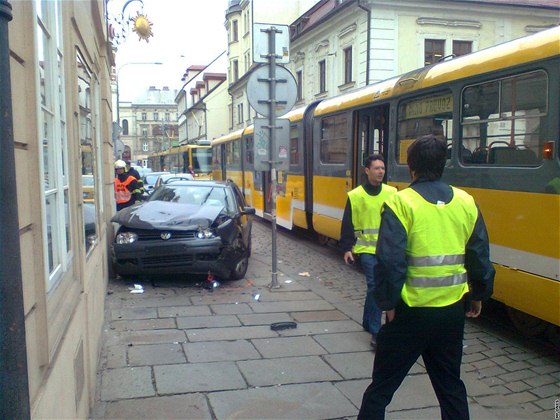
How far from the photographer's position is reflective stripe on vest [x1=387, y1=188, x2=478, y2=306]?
2.96m

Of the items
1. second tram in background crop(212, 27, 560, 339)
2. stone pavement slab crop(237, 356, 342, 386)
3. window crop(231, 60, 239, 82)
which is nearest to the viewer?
stone pavement slab crop(237, 356, 342, 386)

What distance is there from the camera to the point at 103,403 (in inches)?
156

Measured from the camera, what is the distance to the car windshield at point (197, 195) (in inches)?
354

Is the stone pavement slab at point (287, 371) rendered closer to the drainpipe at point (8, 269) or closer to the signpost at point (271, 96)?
the signpost at point (271, 96)

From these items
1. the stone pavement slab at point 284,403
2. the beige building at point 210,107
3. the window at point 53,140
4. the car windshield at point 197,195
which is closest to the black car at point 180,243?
the car windshield at point 197,195

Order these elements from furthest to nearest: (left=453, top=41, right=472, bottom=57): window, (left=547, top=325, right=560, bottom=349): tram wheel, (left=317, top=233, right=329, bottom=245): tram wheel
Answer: (left=453, top=41, right=472, bottom=57): window → (left=317, top=233, right=329, bottom=245): tram wheel → (left=547, top=325, right=560, bottom=349): tram wheel

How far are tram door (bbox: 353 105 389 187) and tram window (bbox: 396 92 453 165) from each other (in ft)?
2.30

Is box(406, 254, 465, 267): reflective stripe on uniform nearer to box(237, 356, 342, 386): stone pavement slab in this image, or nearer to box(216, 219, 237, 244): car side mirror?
box(237, 356, 342, 386): stone pavement slab

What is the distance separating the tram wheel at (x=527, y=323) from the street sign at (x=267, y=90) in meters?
4.20

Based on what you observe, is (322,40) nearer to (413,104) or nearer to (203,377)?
(413,104)

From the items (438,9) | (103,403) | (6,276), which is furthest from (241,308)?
(438,9)

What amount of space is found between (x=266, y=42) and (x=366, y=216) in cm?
378

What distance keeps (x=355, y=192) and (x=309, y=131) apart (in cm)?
642

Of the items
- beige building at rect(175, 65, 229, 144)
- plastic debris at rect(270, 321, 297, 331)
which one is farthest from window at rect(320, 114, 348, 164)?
beige building at rect(175, 65, 229, 144)
